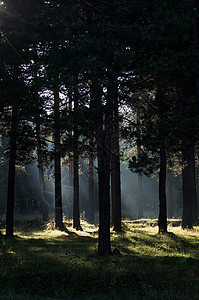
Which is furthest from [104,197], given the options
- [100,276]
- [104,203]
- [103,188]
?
[100,276]

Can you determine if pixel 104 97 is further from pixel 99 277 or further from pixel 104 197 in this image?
pixel 99 277

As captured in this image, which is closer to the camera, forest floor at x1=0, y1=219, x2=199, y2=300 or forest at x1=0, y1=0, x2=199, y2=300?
forest floor at x1=0, y1=219, x2=199, y2=300

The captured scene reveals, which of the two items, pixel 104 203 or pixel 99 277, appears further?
pixel 104 203

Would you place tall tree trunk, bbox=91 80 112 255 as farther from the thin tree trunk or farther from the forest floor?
the forest floor

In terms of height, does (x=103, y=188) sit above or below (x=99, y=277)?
above

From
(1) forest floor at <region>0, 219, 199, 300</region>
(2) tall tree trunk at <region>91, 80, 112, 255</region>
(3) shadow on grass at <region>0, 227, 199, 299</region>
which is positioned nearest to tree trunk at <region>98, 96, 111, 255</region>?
(2) tall tree trunk at <region>91, 80, 112, 255</region>

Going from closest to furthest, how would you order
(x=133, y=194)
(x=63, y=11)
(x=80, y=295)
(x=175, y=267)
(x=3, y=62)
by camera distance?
(x=80, y=295), (x=175, y=267), (x=63, y=11), (x=3, y=62), (x=133, y=194)

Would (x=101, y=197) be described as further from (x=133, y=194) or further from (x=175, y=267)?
(x=133, y=194)

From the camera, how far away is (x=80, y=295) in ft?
22.0

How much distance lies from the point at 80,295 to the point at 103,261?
231 centimetres

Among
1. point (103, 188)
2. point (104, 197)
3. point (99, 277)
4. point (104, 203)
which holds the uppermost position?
point (103, 188)

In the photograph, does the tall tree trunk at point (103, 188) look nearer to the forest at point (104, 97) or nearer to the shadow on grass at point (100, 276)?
the forest at point (104, 97)

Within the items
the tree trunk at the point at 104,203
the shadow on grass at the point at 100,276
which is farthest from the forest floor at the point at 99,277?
the tree trunk at the point at 104,203

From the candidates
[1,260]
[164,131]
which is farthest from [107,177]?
[1,260]
